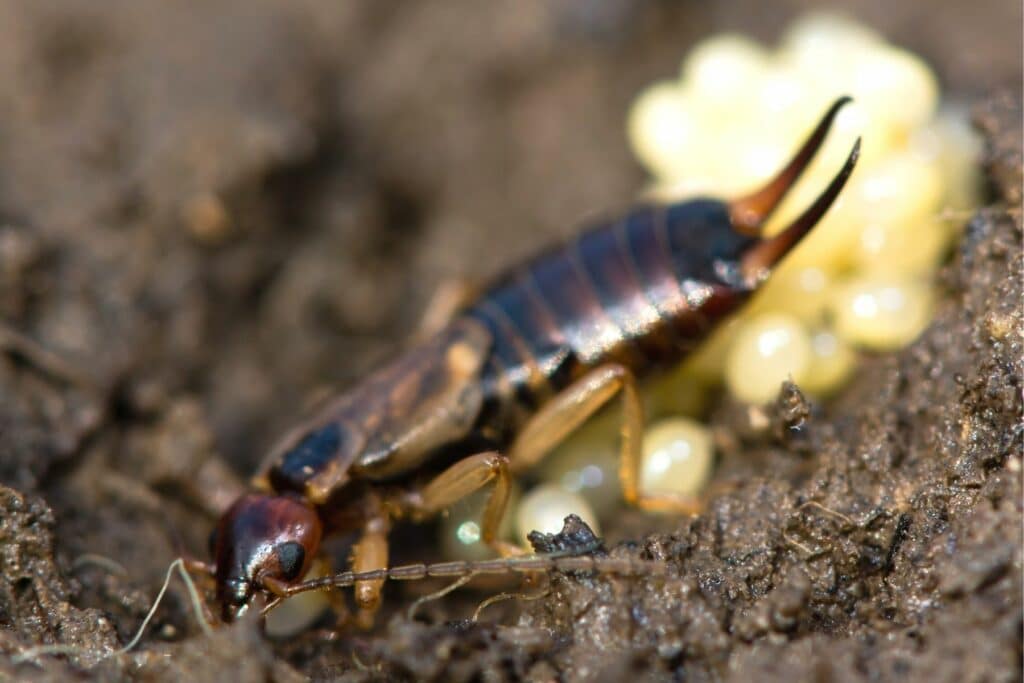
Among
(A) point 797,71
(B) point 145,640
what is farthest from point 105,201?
(A) point 797,71

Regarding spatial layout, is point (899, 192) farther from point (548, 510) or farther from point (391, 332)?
point (391, 332)

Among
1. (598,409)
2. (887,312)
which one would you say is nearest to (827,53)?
(887,312)

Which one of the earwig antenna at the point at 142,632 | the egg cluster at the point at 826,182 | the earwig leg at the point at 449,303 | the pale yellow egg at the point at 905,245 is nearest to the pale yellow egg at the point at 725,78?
the egg cluster at the point at 826,182

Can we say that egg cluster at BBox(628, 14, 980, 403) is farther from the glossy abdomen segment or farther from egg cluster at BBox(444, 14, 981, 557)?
the glossy abdomen segment

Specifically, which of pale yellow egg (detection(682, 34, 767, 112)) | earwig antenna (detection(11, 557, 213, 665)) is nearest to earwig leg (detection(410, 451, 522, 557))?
earwig antenna (detection(11, 557, 213, 665))

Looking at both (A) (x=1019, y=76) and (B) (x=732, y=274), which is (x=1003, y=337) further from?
(A) (x=1019, y=76)

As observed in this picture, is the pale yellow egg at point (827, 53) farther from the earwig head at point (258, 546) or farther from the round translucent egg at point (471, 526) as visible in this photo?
the earwig head at point (258, 546)
